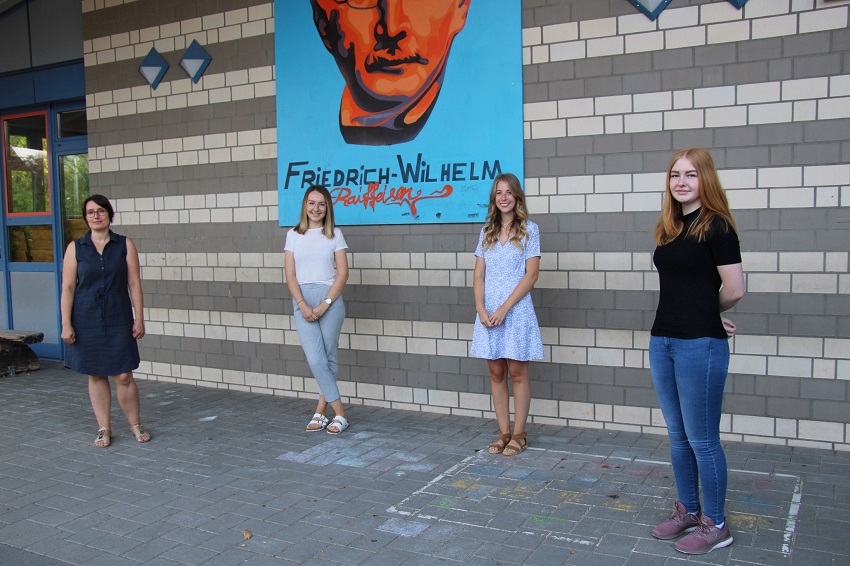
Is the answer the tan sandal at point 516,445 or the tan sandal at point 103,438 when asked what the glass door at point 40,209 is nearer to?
the tan sandal at point 103,438

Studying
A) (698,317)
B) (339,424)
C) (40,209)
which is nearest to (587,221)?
(698,317)

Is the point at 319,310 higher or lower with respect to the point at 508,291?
lower

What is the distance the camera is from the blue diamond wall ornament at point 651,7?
18.0 feet

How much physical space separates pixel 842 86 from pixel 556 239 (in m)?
2.18

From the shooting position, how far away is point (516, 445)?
5.39 metres

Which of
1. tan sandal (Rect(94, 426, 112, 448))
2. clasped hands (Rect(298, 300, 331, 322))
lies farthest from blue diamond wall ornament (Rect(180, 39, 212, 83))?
tan sandal (Rect(94, 426, 112, 448))

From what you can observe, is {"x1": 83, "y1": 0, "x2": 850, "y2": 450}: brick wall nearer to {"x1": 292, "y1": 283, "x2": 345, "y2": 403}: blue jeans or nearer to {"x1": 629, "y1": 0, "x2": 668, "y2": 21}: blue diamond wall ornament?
{"x1": 629, "y1": 0, "x2": 668, "y2": 21}: blue diamond wall ornament

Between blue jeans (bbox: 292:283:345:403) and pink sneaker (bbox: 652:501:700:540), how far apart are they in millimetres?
2962

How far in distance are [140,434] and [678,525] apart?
4.11 meters

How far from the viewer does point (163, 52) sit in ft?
26.3

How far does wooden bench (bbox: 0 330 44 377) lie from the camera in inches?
343

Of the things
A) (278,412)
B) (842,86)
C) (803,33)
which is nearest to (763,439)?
(842,86)

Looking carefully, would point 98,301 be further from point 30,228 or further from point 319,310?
point 30,228

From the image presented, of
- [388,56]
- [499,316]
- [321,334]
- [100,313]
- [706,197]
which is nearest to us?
[706,197]
